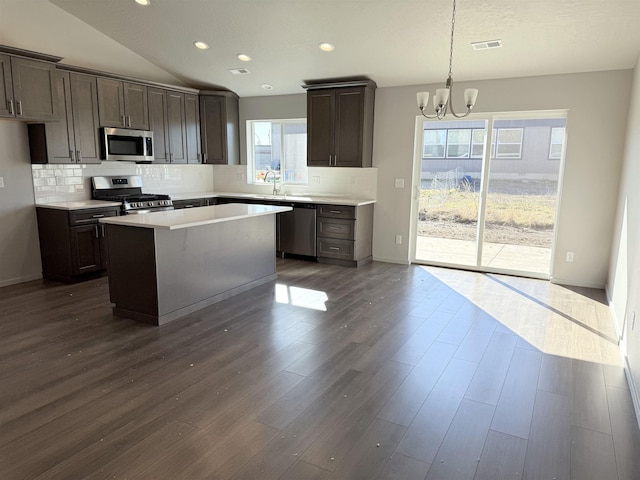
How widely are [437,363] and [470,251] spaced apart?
3.10 metres

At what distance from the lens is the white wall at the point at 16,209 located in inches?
185

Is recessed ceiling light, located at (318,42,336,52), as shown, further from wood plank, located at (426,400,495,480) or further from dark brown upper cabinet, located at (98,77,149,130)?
wood plank, located at (426,400,495,480)

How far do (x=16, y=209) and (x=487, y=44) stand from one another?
533cm

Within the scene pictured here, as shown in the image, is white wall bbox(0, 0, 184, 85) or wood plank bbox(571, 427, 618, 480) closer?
wood plank bbox(571, 427, 618, 480)

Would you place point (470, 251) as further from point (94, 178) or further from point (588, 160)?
point (94, 178)

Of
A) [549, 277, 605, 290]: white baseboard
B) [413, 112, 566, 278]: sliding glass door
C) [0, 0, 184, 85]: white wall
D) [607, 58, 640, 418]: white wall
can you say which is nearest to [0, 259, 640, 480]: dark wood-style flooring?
[607, 58, 640, 418]: white wall

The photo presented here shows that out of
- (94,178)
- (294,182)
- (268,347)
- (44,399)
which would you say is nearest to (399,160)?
(294,182)

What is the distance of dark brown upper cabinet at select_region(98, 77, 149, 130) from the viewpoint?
5.29 meters

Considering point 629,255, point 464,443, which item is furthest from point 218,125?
point 464,443

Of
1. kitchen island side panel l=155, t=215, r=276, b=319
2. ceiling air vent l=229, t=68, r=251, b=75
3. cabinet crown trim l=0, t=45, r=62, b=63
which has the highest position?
ceiling air vent l=229, t=68, r=251, b=75

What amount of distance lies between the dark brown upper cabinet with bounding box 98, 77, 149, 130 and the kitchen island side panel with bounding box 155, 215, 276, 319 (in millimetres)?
2331

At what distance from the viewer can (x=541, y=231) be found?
536cm

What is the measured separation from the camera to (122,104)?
18.0 ft

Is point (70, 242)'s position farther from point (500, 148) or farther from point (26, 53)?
point (500, 148)
